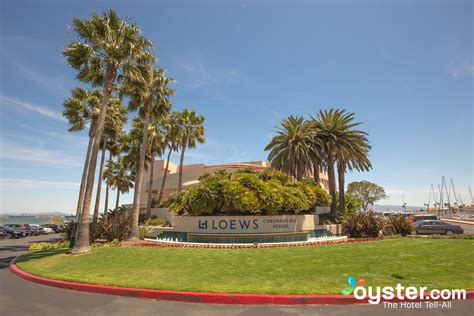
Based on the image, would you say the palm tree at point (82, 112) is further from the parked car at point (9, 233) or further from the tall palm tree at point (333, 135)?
the tall palm tree at point (333, 135)

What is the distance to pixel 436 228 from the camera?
24.0m

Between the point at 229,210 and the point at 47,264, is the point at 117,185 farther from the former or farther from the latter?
the point at 47,264

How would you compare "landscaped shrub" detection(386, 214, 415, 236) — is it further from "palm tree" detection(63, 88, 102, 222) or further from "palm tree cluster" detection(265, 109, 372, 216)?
"palm tree" detection(63, 88, 102, 222)

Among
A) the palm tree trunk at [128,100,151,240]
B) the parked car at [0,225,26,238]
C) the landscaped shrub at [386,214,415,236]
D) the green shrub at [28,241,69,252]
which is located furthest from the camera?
the parked car at [0,225,26,238]

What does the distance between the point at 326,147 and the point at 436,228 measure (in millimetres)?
12883

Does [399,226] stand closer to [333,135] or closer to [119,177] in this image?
[333,135]

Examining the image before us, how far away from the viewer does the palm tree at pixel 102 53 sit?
53.0 ft

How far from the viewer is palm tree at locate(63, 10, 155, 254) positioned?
16.2m

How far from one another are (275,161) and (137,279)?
26.9 m

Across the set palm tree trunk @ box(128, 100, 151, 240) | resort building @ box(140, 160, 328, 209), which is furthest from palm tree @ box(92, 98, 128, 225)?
resort building @ box(140, 160, 328, 209)

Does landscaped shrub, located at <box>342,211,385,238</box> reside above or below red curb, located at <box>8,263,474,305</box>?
above

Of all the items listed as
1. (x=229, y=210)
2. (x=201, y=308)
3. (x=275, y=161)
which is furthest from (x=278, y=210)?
(x=201, y=308)

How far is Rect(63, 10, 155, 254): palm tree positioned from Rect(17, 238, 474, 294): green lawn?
194 inches

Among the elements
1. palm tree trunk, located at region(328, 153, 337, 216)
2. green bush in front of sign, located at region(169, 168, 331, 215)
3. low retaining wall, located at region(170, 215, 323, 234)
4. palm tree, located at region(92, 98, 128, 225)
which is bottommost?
low retaining wall, located at region(170, 215, 323, 234)
